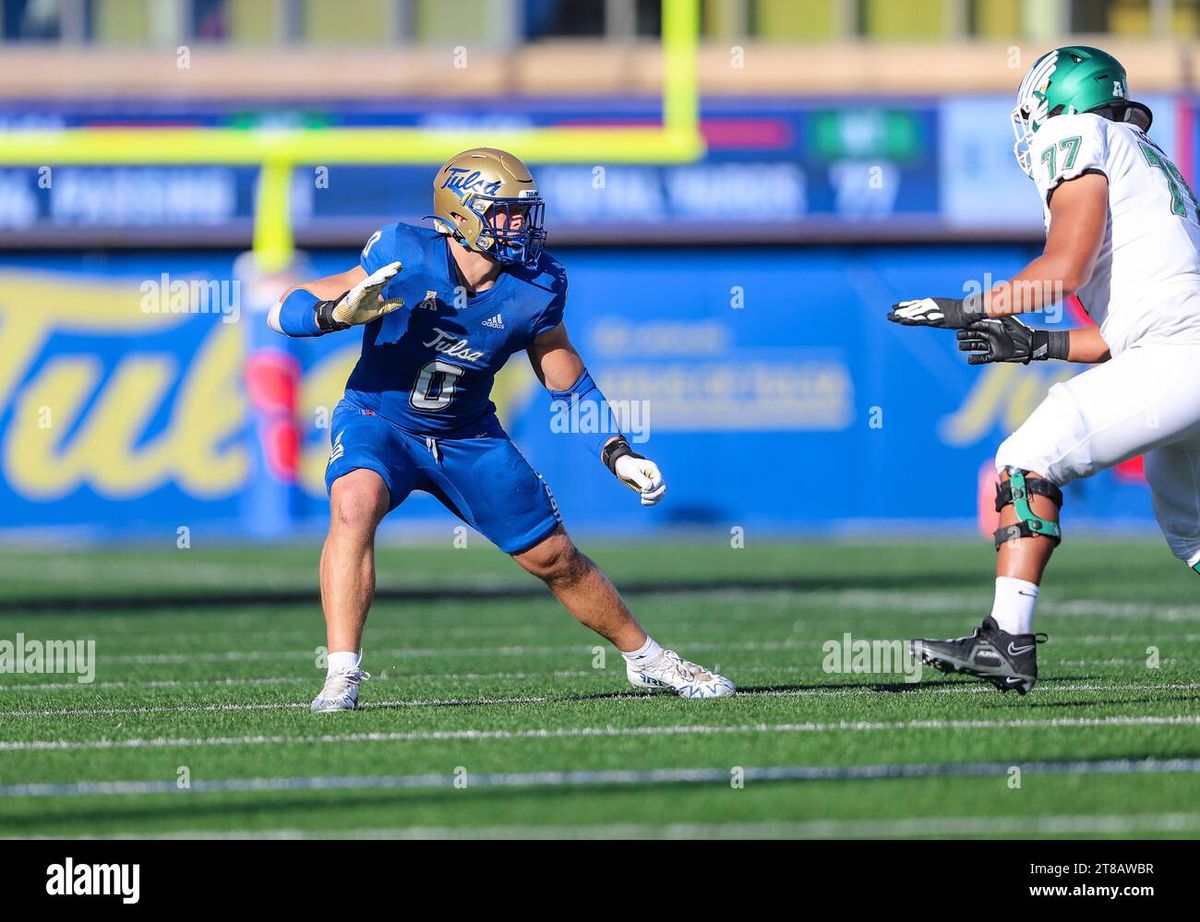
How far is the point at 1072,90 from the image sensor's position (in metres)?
6.16

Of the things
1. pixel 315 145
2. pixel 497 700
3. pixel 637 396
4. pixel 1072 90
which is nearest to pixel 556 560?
pixel 497 700

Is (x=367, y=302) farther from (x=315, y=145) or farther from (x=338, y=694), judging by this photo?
(x=315, y=145)

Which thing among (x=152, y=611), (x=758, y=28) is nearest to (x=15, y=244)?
(x=758, y=28)

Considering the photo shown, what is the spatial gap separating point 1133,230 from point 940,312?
629mm

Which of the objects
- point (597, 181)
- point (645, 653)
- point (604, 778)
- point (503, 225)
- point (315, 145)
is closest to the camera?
point (604, 778)

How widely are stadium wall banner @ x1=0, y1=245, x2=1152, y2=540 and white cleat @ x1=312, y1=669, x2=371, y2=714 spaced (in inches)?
654

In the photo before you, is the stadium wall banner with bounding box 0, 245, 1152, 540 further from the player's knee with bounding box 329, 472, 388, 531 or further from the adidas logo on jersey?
the player's knee with bounding box 329, 472, 388, 531

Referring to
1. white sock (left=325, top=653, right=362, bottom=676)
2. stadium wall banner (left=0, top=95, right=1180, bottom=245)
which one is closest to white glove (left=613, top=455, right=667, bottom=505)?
white sock (left=325, top=653, right=362, bottom=676)

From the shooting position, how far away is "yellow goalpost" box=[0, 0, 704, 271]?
18422 millimetres

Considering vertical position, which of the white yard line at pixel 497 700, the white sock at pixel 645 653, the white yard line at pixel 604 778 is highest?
the white sock at pixel 645 653

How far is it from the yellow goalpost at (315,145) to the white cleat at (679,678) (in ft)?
35.3

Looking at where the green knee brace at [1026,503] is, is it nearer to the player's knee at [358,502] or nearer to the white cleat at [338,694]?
the player's knee at [358,502]

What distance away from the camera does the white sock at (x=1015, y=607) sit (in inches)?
230

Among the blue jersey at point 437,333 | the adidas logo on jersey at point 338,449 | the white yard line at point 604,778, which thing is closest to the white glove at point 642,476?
the blue jersey at point 437,333
